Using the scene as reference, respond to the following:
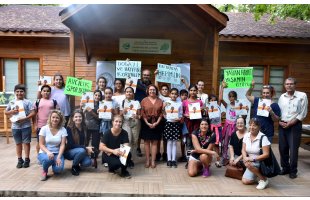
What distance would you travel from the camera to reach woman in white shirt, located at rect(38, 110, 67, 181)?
174 inches


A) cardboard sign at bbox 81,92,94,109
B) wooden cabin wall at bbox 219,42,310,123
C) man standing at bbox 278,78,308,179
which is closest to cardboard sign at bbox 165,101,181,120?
cardboard sign at bbox 81,92,94,109

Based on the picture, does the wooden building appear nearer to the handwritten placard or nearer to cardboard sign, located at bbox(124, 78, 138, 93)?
the handwritten placard

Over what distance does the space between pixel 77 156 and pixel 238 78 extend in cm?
348

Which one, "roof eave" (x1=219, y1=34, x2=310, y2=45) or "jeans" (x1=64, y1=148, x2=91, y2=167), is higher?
"roof eave" (x1=219, y1=34, x2=310, y2=45)

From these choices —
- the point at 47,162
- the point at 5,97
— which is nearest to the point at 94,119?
the point at 47,162

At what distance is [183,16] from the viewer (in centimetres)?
627

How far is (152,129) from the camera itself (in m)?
5.11

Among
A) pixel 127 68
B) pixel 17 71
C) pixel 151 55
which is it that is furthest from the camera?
pixel 17 71

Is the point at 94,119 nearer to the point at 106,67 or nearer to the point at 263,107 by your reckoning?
the point at 106,67

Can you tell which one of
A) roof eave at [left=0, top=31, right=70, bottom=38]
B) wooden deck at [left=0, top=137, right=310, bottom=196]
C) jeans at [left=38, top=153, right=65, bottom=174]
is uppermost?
roof eave at [left=0, top=31, right=70, bottom=38]

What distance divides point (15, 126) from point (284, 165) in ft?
17.1

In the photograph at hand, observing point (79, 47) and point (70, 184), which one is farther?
point (79, 47)

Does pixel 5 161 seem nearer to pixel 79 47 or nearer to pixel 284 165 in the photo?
pixel 79 47

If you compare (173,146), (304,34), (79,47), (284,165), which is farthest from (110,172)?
(304,34)
